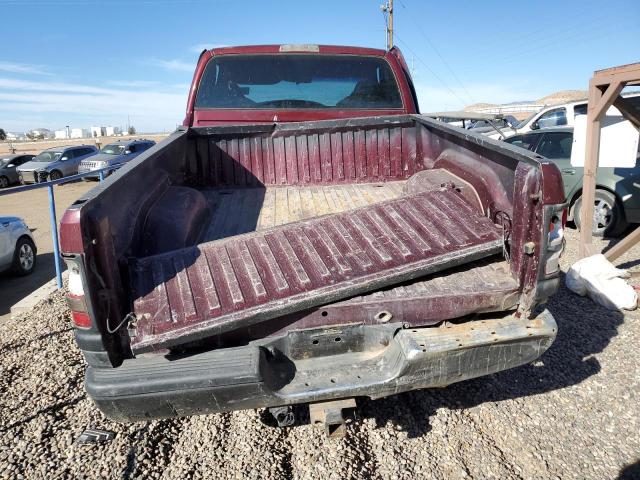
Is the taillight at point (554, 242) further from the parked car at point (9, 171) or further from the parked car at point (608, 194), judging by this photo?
the parked car at point (9, 171)

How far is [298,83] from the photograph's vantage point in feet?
16.3

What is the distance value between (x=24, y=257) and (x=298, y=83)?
218 inches

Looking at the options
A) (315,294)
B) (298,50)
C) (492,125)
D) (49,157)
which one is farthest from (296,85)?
(49,157)

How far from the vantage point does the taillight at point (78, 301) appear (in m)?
1.97

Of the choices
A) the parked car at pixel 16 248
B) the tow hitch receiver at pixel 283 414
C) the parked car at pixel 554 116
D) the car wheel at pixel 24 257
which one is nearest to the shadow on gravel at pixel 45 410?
the tow hitch receiver at pixel 283 414

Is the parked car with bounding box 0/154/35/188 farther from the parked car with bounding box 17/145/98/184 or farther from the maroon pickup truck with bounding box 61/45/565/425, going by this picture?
the maroon pickup truck with bounding box 61/45/565/425

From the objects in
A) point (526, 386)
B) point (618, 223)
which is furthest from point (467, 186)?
point (618, 223)

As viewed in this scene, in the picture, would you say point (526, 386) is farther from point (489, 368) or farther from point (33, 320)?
point (33, 320)

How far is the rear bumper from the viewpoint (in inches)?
78.8

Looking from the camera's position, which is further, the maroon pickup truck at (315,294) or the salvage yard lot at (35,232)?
the salvage yard lot at (35,232)

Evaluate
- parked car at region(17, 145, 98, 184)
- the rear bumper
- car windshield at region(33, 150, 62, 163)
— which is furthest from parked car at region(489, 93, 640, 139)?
car windshield at region(33, 150, 62, 163)

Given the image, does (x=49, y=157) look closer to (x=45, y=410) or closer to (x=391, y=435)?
(x=45, y=410)

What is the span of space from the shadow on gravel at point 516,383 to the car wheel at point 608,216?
317 cm

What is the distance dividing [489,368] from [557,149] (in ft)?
21.9
